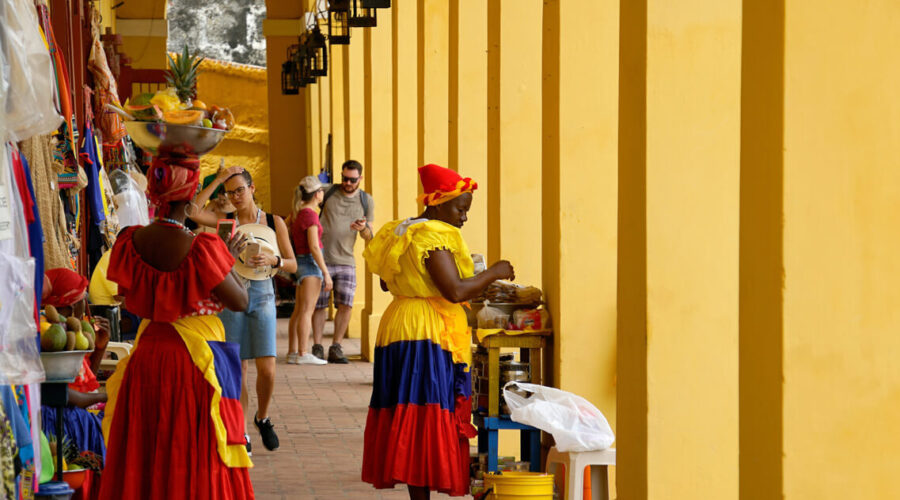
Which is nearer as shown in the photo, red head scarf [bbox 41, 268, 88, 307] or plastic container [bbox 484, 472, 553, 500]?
red head scarf [bbox 41, 268, 88, 307]

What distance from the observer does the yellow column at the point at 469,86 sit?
8648 millimetres

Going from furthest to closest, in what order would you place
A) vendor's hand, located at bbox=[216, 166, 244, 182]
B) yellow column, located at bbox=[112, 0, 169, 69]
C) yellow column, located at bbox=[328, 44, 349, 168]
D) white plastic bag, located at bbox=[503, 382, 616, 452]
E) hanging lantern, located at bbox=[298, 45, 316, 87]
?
1. yellow column, located at bbox=[112, 0, 169, 69]
2. hanging lantern, located at bbox=[298, 45, 316, 87]
3. yellow column, located at bbox=[328, 44, 349, 168]
4. vendor's hand, located at bbox=[216, 166, 244, 182]
5. white plastic bag, located at bbox=[503, 382, 616, 452]

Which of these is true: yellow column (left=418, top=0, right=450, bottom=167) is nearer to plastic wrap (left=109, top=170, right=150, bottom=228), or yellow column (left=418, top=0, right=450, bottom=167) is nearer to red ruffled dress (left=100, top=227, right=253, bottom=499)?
plastic wrap (left=109, top=170, right=150, bottom=228)

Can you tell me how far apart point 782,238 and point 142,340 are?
8.97 feet

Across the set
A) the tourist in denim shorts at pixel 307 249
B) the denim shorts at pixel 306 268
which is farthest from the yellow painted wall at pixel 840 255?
the denim shorts at pixel 306 268

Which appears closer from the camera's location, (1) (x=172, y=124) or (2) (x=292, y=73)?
(1) (x=172, y=124)

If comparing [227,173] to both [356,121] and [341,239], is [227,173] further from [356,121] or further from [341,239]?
[356,121]

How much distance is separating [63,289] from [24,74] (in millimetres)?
1291

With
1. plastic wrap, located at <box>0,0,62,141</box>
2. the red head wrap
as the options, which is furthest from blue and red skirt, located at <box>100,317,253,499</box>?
plastic wrap, located at <box>0,0,62,141</box>

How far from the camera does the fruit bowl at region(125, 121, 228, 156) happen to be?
204 inches

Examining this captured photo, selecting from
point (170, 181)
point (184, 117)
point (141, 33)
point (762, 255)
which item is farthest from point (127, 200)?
point (141, 33)

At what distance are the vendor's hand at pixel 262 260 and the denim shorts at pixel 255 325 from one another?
1.25ft

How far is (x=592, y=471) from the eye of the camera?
18.5 feet

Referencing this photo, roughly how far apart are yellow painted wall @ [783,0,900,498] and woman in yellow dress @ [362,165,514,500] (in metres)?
2.91
